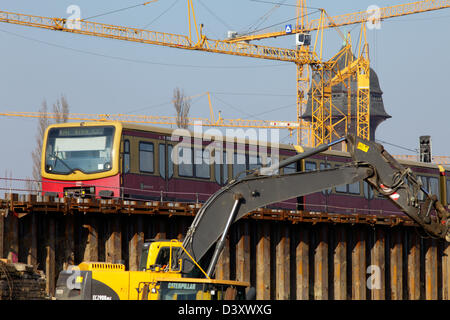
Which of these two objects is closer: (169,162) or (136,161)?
(136,161)

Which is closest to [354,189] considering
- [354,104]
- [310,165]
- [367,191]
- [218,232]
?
[367,191]

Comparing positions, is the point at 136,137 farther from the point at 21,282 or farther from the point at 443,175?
the point at 443,175

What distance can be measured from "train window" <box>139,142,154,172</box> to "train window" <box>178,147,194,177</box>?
1.43 meters

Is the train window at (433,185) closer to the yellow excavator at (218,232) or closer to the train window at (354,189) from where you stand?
the train window at (354,189)

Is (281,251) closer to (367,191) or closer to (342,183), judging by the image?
(367,191)

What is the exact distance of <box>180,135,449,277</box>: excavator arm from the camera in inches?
920

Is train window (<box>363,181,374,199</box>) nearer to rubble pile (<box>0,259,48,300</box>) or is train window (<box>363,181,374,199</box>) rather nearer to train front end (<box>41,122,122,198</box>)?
train front end (<box>41,122,122,198</box>)

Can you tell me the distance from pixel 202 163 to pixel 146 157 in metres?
3.13

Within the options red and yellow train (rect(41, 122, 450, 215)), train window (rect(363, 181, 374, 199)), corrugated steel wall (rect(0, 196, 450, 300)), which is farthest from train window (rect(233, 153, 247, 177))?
train window (rect(363, 181, 374, 199))

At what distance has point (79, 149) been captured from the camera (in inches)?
1364

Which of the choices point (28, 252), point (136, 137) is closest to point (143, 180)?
point (136, 137)

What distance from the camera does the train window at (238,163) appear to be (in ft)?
128

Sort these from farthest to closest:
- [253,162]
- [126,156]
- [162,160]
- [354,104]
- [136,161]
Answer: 1. [354,104]
2. [253,162]
3. [162,160]
4. [136,161]
5. [126,156]

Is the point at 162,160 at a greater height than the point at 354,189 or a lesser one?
greater
